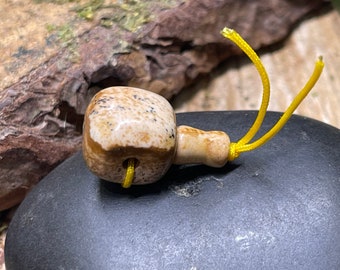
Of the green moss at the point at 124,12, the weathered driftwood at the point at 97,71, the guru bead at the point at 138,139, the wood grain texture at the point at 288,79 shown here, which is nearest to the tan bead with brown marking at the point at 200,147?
the guru bead at the point at 138,139

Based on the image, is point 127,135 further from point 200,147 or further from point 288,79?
point 288,79

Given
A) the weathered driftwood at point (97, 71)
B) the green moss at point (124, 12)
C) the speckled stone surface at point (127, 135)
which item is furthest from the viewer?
the green moss at point (124, 12)

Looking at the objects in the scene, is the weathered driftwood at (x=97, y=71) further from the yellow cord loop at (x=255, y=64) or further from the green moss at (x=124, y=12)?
the yellow cord loop at (x=255, y=64)

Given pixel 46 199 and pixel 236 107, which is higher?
pixel 46 199

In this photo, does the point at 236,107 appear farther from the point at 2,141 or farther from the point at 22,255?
the point at 22,255

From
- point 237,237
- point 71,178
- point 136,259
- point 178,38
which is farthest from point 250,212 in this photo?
point 178,38

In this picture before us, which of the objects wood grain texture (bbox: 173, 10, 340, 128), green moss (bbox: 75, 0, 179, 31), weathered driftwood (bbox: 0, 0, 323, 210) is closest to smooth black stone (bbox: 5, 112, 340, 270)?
weathered driftwood (bbox: 0, 0, 323, 210)

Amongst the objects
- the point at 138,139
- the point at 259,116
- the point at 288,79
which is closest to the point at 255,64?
the point at 259,116
